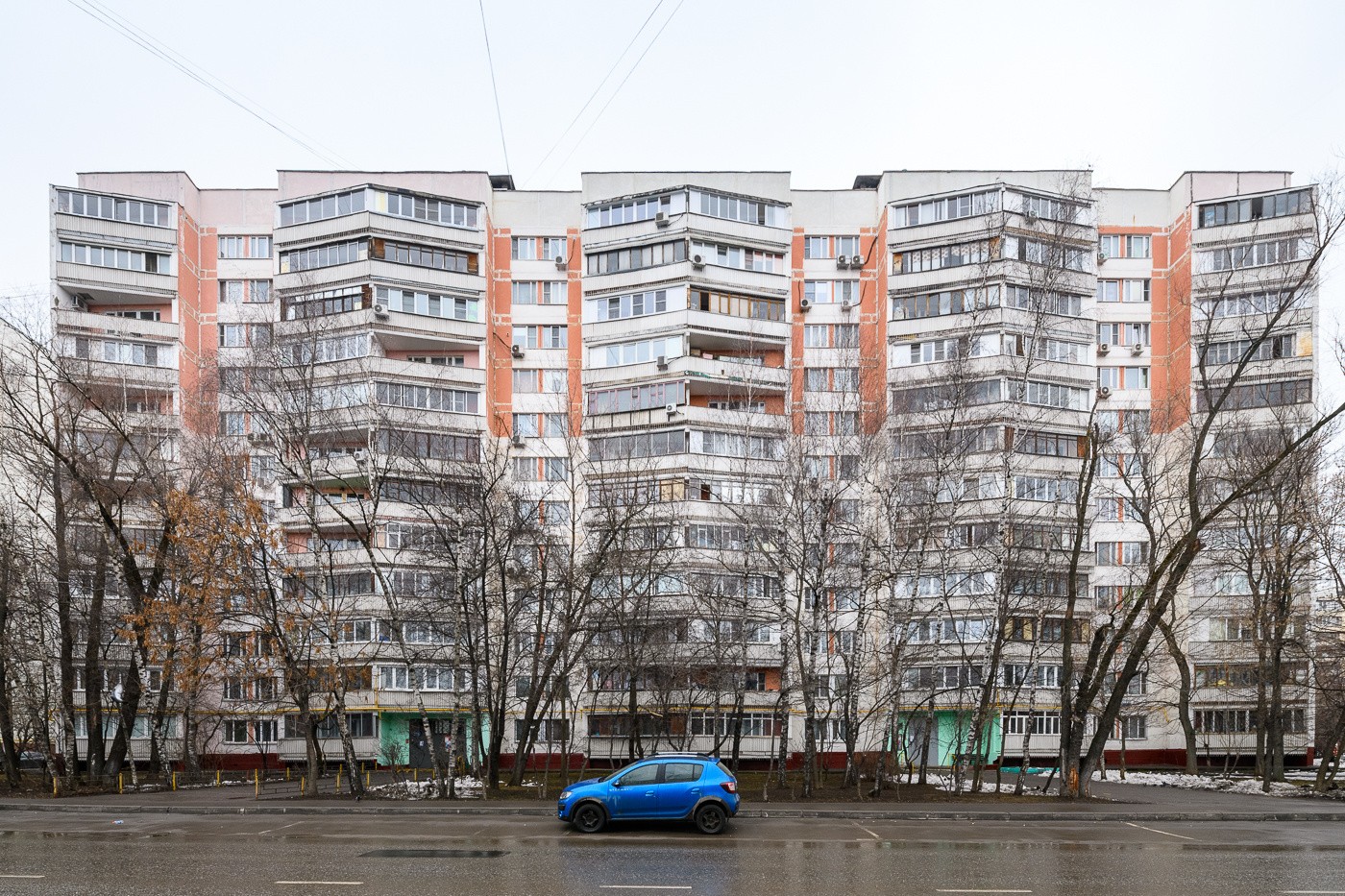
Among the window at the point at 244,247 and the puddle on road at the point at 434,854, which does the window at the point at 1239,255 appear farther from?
the window at the point at 244,247

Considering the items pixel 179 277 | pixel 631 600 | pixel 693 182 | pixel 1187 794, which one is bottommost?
pixel 1187 794

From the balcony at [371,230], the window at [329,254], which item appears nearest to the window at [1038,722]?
→ the balcony at [371,230]

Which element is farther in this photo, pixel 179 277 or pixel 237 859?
pixel 179 277

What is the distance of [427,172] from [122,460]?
1968 centimetres

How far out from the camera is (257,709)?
40000 mm

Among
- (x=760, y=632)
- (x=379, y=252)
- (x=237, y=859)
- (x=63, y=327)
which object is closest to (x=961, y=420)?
(x=760, y=632)

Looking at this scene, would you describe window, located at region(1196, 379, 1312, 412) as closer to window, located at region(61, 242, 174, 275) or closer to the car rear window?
the car rear window

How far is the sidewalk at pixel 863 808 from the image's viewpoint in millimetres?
23234

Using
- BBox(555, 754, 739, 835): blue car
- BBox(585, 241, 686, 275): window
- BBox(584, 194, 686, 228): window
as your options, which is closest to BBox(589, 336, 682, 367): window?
BBox(585, 241, 686, 275): window

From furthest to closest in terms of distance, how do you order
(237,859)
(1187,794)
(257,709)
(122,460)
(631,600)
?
1. (257,709)
2. (122,460)
3. (631,600)
4. (1187,794)
5. (237,859)

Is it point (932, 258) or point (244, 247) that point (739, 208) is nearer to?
point (932, 258)

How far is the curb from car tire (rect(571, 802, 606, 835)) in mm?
3536

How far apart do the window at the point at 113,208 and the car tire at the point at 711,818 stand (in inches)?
1644

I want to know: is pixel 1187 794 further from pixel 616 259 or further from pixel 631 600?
pixel 616 259
